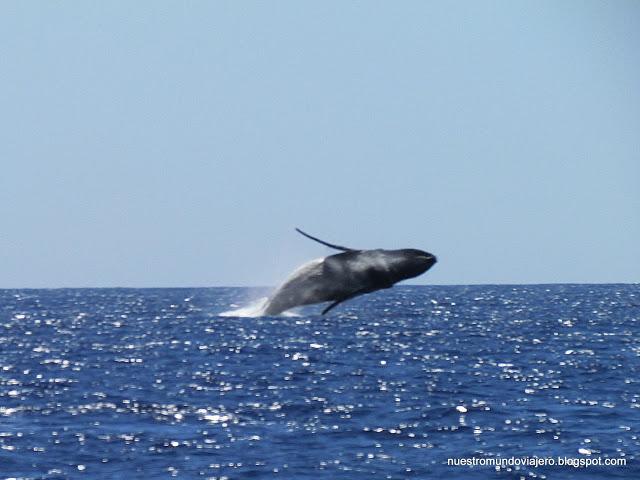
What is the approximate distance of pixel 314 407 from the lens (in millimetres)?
34219

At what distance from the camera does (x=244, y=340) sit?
6431cm

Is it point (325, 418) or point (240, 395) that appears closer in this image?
point (325, 418)

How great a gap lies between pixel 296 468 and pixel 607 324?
61.9 meters

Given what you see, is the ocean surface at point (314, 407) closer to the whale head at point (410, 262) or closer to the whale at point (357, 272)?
the whale at point (357, 272)

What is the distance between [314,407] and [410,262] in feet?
42.1

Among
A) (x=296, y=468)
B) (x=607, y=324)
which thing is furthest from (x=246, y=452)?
(x=607, y=324)

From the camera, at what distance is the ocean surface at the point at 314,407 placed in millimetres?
26250

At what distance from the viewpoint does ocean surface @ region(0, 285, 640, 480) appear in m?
26.2

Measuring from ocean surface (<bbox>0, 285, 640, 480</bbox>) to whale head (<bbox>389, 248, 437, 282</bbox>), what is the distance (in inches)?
195

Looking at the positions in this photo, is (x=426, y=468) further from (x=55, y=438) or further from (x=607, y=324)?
(x=607, y=324)

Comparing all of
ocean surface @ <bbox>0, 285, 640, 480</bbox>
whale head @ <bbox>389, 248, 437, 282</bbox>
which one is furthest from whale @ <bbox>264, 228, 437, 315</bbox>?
ocean surface @ <bbox>0, 285, 640, 480</bbox>

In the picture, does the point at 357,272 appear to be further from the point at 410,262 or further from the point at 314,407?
the point at 314,407

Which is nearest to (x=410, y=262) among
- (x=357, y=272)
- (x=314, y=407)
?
(x=357, y=272)

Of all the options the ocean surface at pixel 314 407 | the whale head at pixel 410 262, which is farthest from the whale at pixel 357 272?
the ocean surface at pixel 314 407
